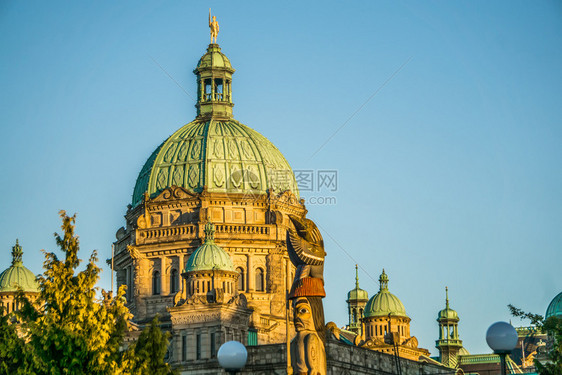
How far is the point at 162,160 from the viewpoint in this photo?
127m

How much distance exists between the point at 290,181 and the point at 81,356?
7864 cm

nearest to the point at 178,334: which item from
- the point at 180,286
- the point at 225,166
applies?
the point at 180,286

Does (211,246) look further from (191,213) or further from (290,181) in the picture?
(290,181)

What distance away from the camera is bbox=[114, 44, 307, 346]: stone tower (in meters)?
120

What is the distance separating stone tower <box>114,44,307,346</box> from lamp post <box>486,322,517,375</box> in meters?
71.4

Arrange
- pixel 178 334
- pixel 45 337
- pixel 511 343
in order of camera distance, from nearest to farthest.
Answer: pixel 511 343 < pixel 45 337 < pixel 178 334

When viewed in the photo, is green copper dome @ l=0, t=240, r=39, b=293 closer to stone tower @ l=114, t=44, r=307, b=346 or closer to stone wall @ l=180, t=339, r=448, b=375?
stone tower @ l=114, t=44, r=307, b=346

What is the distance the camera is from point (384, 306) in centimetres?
13225

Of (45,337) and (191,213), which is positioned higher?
(191,213)

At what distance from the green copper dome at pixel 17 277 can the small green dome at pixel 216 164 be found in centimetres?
1200

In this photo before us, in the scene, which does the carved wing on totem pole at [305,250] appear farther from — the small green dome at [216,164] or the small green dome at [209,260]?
the small green dome at [216,164]

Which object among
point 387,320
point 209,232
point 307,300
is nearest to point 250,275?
point 209,232

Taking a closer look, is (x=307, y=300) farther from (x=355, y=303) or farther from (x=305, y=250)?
(x=355, y=303)

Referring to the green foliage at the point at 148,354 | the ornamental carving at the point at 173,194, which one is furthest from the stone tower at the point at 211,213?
the green foliage at the point at 148,354
